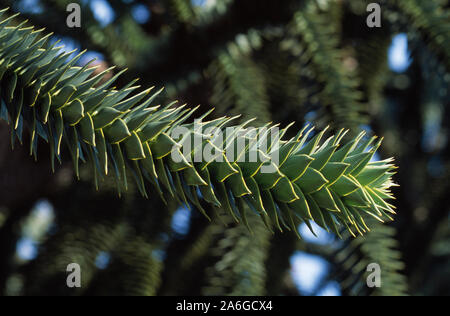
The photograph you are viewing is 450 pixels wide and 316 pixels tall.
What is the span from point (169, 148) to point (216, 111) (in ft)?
2.27

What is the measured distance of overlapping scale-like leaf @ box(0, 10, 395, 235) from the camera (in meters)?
0.54

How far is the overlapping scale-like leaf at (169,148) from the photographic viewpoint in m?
0.54

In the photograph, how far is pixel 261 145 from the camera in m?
0.56

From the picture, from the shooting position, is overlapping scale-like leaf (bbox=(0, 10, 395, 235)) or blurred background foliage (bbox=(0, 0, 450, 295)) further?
blurred background foliage (bbox=(0, 0, 450, 295))

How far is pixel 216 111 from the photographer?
1223 mm

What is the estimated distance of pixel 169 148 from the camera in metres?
0.54

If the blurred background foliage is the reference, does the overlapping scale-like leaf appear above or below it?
below

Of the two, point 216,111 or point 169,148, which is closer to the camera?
point 169,148

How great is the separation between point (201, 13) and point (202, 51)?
0.11 m

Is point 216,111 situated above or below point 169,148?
above

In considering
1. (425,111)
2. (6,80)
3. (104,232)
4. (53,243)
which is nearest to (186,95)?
(104,232)

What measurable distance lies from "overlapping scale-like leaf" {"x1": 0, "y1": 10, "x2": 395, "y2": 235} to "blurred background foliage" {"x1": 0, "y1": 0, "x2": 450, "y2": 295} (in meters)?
0.49
